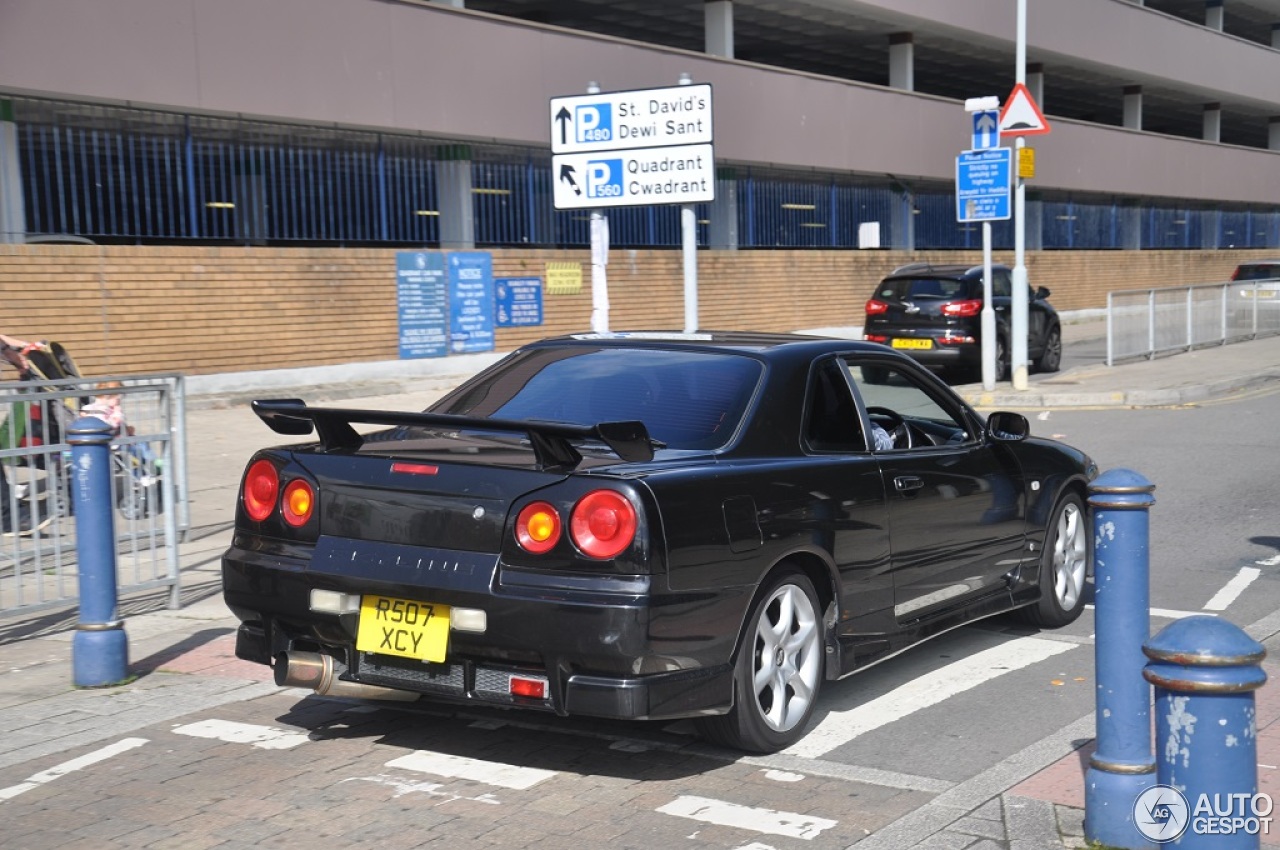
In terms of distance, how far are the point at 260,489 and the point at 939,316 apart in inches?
667

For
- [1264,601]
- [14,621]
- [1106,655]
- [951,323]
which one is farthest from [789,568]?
[951,323]

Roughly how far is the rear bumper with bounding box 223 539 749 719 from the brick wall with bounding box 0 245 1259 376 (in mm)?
12453

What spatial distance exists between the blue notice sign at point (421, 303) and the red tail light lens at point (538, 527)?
54.7 ft

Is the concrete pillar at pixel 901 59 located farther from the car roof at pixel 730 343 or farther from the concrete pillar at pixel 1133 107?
the car roof at pixel 730 343

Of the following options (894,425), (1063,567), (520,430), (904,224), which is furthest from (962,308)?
(520,430)

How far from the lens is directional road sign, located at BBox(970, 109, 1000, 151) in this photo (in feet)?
66.4

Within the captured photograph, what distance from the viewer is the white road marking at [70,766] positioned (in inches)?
202

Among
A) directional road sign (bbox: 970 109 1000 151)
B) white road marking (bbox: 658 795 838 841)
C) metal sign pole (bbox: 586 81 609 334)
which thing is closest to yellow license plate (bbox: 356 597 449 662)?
white road marking (bbox: 658 795 838 841)

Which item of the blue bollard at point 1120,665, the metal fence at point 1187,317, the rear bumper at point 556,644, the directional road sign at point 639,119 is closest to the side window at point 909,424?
the rear bumper at point 556,644

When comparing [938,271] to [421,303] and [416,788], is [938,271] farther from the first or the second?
[416,788]

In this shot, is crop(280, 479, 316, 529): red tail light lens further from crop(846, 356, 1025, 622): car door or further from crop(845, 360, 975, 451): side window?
crop(845, 360, 975, 451): side window

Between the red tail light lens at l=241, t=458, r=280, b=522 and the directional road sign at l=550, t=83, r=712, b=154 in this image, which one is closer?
the red tail light lens at l=241, t=458, r=280, b=522

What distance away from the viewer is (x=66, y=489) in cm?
745

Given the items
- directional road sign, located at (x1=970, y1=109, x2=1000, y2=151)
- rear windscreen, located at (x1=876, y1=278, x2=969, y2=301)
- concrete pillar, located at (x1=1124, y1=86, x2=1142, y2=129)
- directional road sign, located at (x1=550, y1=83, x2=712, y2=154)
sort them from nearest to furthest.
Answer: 1. directional road sign, located at (x1=550, y1=83, x2=712, y2=154)
2. directional road sign, located at (x1=970, y1=109, x2=1000, y2=151)
3. rear windscreen, located at (x1=876, y1=278, x2=969, y2=301)
4. concrete pillar, located at (x1=1124, y1=86, x2=1142, y2=129)
